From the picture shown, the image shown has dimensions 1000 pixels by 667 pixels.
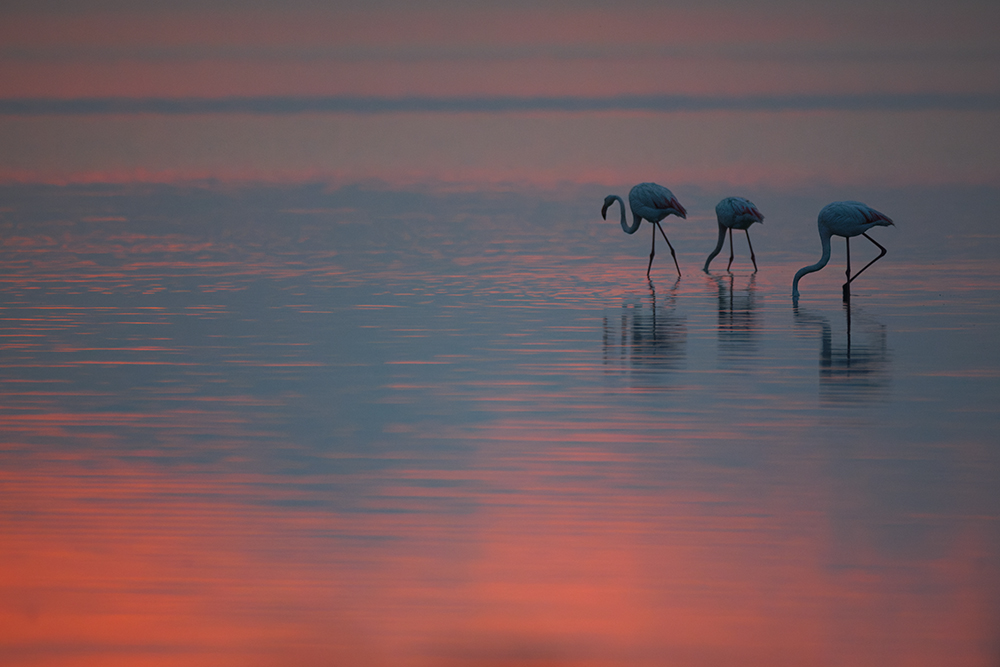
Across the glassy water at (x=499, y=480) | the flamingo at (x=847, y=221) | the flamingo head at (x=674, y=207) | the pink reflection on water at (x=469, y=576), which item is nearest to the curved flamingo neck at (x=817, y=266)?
the flamingo at (x=847, y=221)

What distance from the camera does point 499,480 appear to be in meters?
5.53

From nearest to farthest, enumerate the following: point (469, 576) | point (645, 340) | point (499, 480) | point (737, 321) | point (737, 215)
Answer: point (469, 576) → point (499, 480) → point (645, 340) → point (737, 321) → point (737, 215)

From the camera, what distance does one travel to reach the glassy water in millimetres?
4004

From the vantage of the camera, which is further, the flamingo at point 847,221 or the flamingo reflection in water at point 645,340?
the flamingo at point 847,221

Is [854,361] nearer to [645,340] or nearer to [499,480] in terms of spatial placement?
[645,340]

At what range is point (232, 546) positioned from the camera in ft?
15.4

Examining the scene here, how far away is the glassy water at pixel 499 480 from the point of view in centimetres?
400

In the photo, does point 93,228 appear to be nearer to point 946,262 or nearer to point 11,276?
point 11,276

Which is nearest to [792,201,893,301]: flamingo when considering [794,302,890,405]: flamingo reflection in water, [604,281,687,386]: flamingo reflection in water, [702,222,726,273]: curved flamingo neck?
[604,281,687,386]: flamingo reflection in water

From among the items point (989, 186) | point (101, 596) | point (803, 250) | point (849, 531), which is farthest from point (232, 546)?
point (989, 186)

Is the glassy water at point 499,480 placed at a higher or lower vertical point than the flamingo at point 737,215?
lower

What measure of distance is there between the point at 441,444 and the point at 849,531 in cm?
198

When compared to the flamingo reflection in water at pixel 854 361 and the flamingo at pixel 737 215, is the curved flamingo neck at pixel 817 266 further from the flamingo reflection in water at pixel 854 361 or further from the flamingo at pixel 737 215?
the flamingo at pixel 737 215

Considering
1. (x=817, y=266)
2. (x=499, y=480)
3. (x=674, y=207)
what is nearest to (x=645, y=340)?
(x=817, y=266)
